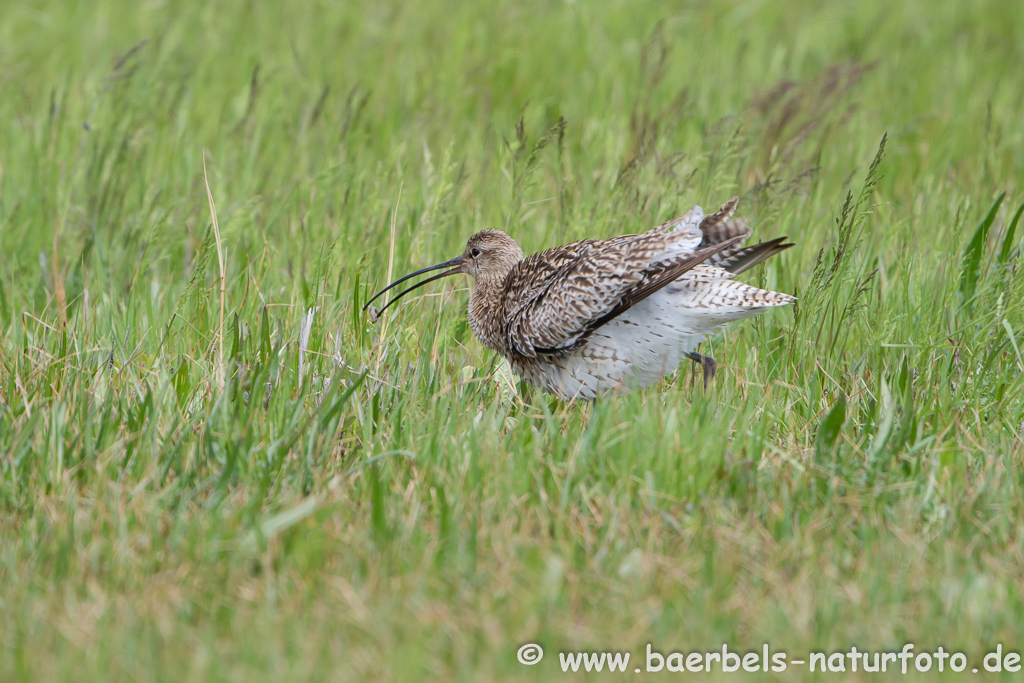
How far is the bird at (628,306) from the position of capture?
441 cm

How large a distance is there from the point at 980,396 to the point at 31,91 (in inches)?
243

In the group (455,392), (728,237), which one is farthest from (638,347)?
(455,392)

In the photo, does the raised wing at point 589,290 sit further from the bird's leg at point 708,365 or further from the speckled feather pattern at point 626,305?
the bird's leg at point 708,365

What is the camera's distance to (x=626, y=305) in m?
4.43

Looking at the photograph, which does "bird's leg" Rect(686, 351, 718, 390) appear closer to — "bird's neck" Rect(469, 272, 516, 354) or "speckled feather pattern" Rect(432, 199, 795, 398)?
"speckled feather pattern" Rect(432, 199, 795, 398)

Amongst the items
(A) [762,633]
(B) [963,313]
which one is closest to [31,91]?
(B) [963,313]

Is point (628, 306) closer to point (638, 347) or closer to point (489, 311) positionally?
point (638, 347)

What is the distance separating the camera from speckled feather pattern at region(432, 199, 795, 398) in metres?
4.41

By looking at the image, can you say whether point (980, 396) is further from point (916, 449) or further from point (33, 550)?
point (33, 550)

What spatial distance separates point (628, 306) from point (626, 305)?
1 centimetres

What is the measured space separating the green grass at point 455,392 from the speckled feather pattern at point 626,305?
0.18 m

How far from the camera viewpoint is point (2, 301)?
15.7ft

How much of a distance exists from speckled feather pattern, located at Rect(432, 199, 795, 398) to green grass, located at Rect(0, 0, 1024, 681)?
18cm

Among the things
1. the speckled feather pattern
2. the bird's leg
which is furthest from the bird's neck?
the bird's leg
